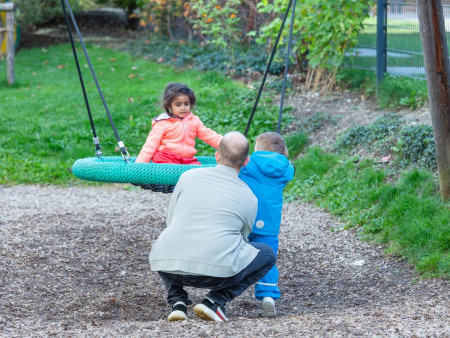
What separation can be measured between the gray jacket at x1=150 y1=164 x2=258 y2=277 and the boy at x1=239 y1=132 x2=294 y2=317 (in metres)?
0.28

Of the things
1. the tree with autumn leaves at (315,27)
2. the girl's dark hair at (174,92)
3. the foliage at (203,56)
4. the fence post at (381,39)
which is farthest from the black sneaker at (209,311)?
the foliage at (203,56)

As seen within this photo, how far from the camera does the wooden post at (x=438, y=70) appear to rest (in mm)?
→ 5469

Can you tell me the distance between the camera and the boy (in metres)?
4.02

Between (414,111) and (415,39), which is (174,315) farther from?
(415,39)

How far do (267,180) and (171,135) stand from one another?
1.12 metres

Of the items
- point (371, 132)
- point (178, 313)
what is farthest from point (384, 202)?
point (178, 313)

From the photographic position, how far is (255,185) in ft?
13.3

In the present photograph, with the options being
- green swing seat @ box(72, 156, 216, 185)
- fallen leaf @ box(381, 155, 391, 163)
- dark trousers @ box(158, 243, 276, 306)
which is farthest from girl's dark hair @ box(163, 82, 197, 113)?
fallen leaf @ box(381, 155, 391, 163)

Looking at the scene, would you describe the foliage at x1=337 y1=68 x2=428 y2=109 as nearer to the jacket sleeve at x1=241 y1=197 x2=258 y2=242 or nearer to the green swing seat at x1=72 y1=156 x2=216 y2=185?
the green swing seat at x1=72 y1=156 x2=216 y2=185

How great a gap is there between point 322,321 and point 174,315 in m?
0.84

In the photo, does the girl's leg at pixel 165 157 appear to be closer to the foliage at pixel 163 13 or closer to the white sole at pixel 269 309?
the white sole at pixel 269 309

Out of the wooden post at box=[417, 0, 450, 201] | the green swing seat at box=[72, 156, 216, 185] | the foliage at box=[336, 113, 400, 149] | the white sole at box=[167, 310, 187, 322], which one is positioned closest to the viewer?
the white sole at box=[167, 310, 187, 322]

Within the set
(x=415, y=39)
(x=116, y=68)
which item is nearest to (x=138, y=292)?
(x=415, y=39)

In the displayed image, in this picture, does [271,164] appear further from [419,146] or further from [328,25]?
[328,25]
